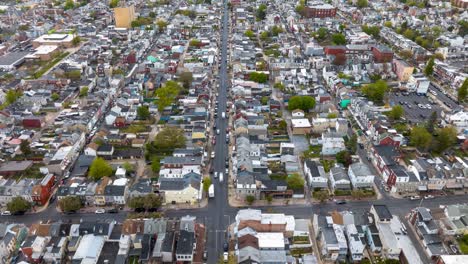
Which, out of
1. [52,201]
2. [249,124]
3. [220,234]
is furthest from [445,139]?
[52,201]

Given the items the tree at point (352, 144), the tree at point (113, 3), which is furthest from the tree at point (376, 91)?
the tree at point (113, 3)

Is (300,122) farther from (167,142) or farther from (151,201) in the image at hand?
A: (151,201)

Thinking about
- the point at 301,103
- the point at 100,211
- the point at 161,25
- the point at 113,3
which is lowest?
the point at 100,211

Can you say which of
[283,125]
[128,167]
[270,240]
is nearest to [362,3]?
[283,125]

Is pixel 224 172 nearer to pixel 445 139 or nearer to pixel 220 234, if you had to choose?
pixel 220 234

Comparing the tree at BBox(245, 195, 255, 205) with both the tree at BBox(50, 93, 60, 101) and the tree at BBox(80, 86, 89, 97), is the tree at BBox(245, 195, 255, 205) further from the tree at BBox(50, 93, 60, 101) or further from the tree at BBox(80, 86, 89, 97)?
the tree at BBox(50, 93, 60, 101)

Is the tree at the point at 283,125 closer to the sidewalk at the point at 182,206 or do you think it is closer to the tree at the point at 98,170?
the sidewalk at the point at 182,206
